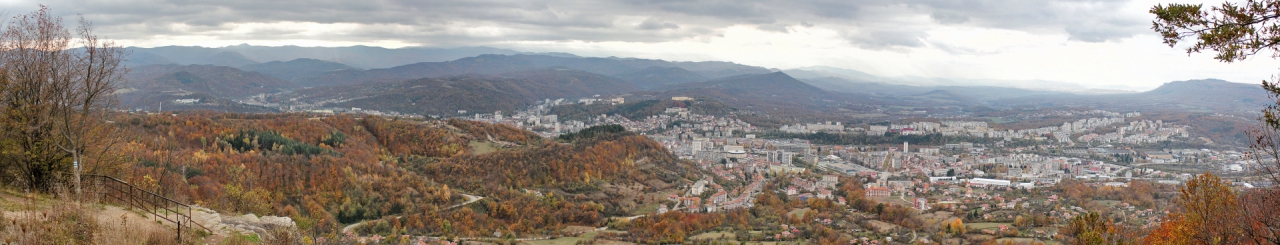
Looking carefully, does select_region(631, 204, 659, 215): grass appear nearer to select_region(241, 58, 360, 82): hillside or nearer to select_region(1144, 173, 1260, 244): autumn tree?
select_region(1144, 173, 1260, 244): autumn tree

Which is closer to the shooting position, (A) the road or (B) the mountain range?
(A) the road

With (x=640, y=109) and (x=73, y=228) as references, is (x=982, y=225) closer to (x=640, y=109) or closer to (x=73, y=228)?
(x=73, y=228)

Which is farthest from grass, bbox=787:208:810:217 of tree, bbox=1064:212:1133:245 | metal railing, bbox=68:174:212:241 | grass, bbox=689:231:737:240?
metal railing, bbox=68:174:212:241

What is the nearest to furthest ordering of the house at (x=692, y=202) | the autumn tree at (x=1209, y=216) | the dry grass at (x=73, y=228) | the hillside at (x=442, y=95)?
the dry grass at (x=73, y=228)
the autumn tree at (x=1209, y=216)
the house at (x=692, y=202)
the hillside at (x=442, y=95)

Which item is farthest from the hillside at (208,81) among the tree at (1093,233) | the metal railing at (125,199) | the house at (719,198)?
the tree at (1093,233)

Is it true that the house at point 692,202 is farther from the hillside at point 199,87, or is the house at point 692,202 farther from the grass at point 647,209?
the hillside at point 199,87

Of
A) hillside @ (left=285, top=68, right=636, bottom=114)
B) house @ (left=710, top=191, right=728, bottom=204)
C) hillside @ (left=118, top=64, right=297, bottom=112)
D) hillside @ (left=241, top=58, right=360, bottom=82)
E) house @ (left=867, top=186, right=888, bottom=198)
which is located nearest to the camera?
house @ (left=710, top=191, right=728, bottom=204)

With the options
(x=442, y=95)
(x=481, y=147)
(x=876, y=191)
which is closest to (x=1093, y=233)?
(x=876, y=191)
